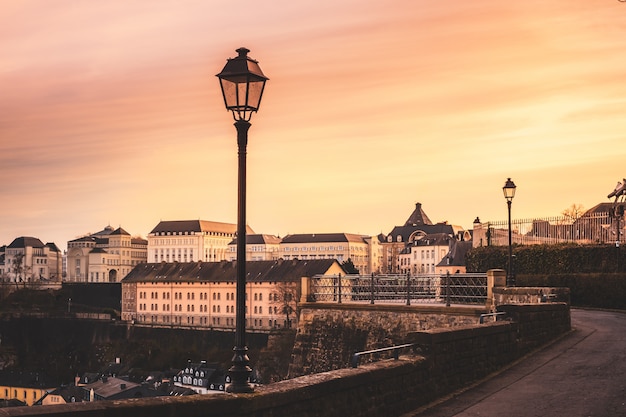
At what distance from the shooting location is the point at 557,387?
43.1ft

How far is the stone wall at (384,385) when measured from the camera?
723cm

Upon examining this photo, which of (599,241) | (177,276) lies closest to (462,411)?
(599,241)

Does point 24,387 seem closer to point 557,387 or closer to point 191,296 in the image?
point 191,296

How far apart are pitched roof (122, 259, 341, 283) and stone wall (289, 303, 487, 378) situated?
98575 mm

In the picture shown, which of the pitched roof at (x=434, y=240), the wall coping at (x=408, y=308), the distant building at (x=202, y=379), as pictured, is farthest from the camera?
the pitched roof at (x=434, y=240)

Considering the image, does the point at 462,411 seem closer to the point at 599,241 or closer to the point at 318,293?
the point at 318,293

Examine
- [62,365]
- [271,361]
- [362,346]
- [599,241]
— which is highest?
[599,241]

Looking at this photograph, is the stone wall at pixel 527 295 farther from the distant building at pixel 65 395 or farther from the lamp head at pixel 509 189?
the distant building at pixel 65 395

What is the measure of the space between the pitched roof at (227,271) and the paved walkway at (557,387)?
4286 inches

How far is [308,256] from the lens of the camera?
198 m

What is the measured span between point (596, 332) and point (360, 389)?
38.6ft

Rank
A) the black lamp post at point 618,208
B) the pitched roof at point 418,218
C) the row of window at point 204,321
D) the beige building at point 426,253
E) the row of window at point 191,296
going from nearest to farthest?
the black lamp post at point 618,208, the row of window at point 204,321, the row of window at point 191,296, the beige building at point 426,253, the pitched roof at point 418,218

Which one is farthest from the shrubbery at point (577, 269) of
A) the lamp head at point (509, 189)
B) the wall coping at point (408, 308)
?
the wall coping at point (408, 308)

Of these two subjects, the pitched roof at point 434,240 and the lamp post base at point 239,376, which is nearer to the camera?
the lamp post base at point 239,376
